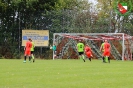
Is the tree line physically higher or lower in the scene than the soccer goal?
higher

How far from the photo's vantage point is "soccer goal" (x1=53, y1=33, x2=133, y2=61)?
147ft

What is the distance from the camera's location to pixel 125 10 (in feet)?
157

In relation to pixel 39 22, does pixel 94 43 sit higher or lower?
lower

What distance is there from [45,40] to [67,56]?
2999mm

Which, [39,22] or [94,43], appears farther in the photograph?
[39,22]

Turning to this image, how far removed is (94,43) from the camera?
154 ft

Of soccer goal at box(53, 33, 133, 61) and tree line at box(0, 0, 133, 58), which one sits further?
tree line at box(0, 0, 133, 58)

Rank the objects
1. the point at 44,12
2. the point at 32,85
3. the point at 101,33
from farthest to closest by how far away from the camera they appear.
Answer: the point at 44,12
the point at 101,33
the point at 32,85

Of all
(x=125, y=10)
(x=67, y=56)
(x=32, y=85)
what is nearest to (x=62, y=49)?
(x=67, y=56)

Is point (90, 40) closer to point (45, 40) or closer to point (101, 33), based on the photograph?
point (101, 33)

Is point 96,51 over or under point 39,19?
under

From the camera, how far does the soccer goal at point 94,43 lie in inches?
1768

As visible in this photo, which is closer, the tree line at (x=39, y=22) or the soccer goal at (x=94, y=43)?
the soccer goal at (x=94, y=43)

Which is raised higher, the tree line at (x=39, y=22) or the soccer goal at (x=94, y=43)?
the tree line at (x=39, y=22)
